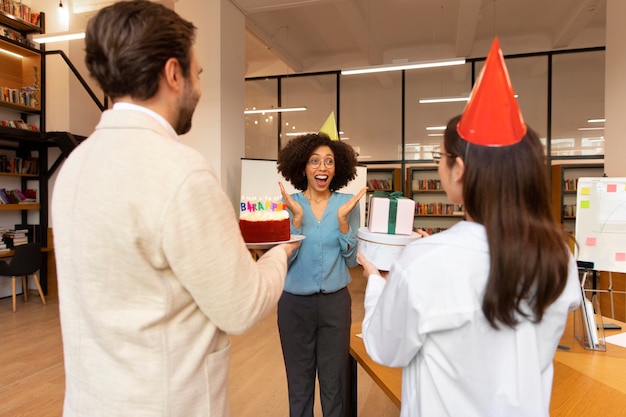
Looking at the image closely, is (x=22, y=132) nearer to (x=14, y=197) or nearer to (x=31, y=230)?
(x=14, y=197)

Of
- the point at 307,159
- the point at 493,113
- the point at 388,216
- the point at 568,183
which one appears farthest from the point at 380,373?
the point at 568,183

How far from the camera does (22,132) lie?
5.47 metres

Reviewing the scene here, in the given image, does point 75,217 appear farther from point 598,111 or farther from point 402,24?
point 598,111

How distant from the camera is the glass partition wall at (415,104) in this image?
7633 millimetres

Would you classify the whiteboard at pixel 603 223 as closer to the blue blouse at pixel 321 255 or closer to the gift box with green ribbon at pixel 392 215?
the blue blouse at pixel 321 255

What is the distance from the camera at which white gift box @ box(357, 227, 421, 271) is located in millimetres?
1385

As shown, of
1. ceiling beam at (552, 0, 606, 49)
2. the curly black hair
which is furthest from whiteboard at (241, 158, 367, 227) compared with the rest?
ceiling beam at (552, 0, 606, 49)

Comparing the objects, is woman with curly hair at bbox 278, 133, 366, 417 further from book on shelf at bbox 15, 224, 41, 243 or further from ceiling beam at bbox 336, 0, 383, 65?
book on shelf at bbox 15, 224, 41, 243

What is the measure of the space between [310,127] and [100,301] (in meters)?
8.20

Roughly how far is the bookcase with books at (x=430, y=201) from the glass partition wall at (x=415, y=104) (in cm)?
31

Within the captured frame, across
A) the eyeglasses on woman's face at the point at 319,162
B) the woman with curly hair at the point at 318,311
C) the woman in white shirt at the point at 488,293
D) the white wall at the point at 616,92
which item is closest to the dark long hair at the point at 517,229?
the woman in white shirt at the point at 488,293

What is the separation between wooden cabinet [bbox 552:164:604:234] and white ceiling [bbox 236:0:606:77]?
7.79 ft

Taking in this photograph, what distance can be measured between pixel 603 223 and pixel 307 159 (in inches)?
83.0

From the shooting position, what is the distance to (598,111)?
7617mm
